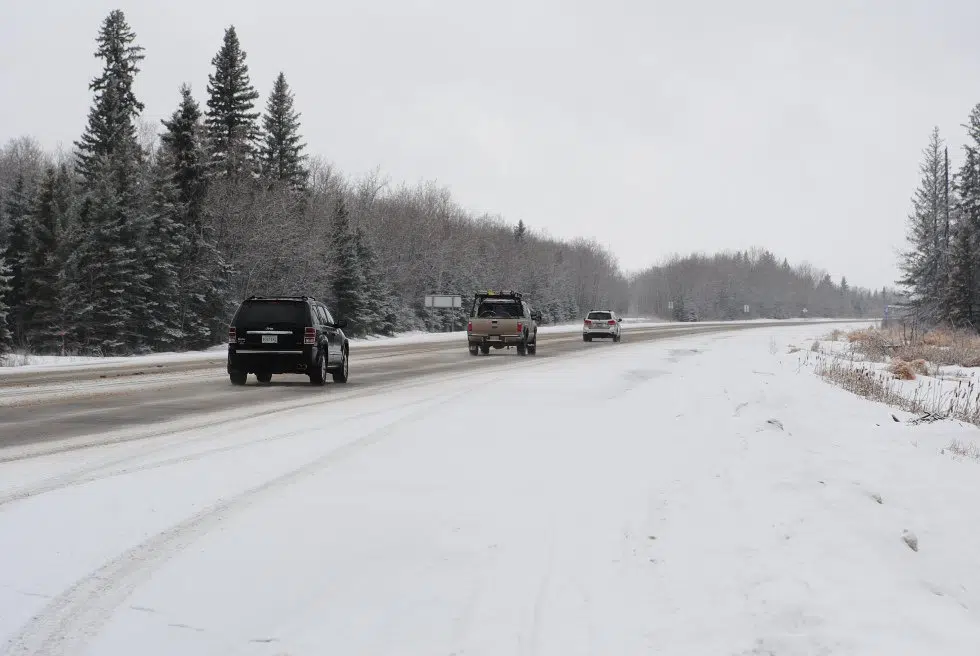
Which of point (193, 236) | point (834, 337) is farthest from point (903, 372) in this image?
point (193, 236)

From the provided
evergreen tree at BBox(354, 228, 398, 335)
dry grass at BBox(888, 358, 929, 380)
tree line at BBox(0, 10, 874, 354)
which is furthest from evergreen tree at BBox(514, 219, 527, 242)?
dry grass at BBox(888, 358, 929, 380)

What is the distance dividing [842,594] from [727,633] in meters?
0.83

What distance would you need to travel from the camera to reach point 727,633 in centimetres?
394

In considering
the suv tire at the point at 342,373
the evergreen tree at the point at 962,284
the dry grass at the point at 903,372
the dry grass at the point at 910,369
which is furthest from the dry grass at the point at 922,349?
the suv tire at the point at 342,373

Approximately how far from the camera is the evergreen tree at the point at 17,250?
140 ft

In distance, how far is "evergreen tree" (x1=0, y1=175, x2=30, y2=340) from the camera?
1678 inches

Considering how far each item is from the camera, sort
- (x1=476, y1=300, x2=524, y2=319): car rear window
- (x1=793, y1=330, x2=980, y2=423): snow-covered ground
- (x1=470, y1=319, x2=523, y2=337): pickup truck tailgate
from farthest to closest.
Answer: (x1=476, y1=300, x2=524, y2=319): car rear window < (x1=470, y1=319, x2=523, y2=337): pickup truck tailgate < (x1=793, y1=330, x2=980, y2=423): snow-covered ground

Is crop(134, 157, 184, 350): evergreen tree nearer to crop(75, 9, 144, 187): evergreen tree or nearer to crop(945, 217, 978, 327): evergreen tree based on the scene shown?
crop(75, 9, 144, 187): evergreen tree

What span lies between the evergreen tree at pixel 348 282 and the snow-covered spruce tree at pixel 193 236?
29.6 feet

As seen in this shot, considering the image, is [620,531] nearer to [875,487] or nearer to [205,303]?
[875,487]

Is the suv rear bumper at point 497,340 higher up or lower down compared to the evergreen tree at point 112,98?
lower down

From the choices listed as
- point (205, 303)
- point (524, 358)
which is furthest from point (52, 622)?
point (205, 303)

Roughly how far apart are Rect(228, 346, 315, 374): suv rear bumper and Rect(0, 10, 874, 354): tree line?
20.1m

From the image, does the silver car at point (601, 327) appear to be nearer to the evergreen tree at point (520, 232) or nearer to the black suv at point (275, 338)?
the black suv at point (275, 338)
